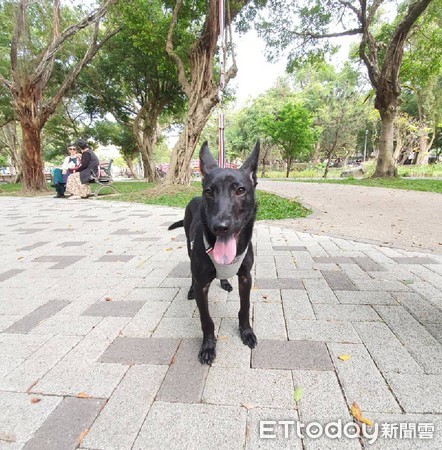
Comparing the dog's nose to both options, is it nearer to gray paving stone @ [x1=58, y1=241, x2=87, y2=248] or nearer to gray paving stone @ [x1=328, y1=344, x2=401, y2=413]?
gray paving stone @ [x1=328, y1=344, x2=401, y2=413]

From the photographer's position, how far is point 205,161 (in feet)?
7.55

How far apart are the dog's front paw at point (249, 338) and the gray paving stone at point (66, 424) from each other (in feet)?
3.32

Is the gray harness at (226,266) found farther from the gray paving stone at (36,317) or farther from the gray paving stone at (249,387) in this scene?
the gray paving stone at (36,317)

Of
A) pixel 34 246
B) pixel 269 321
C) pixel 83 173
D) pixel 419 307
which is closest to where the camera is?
pixel 269 321

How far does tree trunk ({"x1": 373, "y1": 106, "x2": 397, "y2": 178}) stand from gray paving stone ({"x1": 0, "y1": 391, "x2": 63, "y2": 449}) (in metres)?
18.0

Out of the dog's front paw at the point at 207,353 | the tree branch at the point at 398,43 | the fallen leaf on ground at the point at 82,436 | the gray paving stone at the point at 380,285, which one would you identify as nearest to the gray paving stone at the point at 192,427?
the fallen leaf on ground at the point at 82,436

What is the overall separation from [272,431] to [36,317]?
2239 millimetres

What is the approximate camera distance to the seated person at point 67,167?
1088 cm

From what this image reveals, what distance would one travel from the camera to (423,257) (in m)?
3.85

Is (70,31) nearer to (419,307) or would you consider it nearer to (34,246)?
(34,246)

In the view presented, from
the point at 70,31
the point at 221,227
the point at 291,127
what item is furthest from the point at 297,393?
the point at 291,127

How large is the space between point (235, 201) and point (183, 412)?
1.27m

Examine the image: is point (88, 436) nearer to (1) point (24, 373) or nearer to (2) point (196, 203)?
(1) point (24, 373)

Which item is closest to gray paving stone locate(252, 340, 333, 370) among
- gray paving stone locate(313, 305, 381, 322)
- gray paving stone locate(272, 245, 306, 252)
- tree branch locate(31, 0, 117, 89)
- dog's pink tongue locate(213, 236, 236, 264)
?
gray paving stone locate(313, 305, 381, 322)
